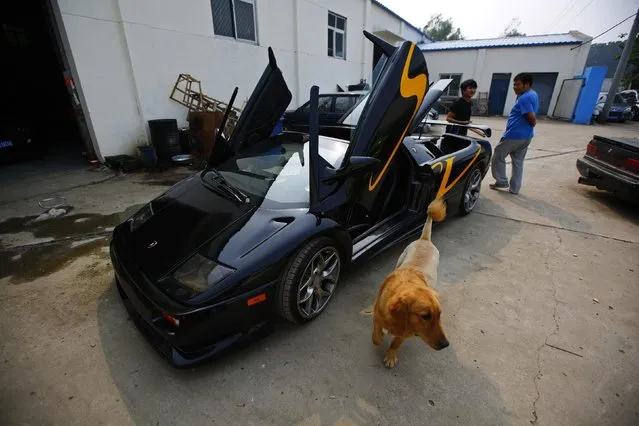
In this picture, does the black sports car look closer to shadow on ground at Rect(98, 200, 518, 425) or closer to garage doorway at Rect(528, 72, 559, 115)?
shadow on ground at Rect(98, 200, 518, 425)

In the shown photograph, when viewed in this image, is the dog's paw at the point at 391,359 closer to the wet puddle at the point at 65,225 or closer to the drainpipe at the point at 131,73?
the wet puddle at the point at 65,225

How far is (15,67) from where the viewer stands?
331 inches

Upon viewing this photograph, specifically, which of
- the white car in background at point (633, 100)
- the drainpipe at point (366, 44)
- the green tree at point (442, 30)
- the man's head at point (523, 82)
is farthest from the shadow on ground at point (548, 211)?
the green tree at point (442, 30)

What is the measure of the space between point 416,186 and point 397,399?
6.46ft

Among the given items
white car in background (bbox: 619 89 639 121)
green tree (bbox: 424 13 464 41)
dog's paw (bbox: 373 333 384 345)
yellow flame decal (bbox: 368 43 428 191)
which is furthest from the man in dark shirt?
green tree (bbox: 424 13 464 41)

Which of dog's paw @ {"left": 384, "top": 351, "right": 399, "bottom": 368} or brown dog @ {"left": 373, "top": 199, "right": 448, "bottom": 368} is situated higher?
brown dog @ {"left": 373, "top": 199, "right": 448, "bottom": 368}

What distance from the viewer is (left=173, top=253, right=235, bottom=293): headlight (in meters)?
1.63

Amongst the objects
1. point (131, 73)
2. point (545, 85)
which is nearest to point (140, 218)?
point (131, 73)

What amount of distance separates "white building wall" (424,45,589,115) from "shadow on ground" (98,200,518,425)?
Answer: 67.3 feet

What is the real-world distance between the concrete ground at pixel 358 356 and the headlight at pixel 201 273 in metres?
0.57

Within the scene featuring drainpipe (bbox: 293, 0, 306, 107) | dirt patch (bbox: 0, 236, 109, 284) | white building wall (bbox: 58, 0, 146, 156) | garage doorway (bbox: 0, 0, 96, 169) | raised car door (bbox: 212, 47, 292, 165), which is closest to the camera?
dirt patch (bbox: 0, 236, 109, 284)

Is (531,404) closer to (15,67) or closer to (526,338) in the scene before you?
(526,338)

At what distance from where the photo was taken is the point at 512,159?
185 inches

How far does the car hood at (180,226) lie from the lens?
1.79m
